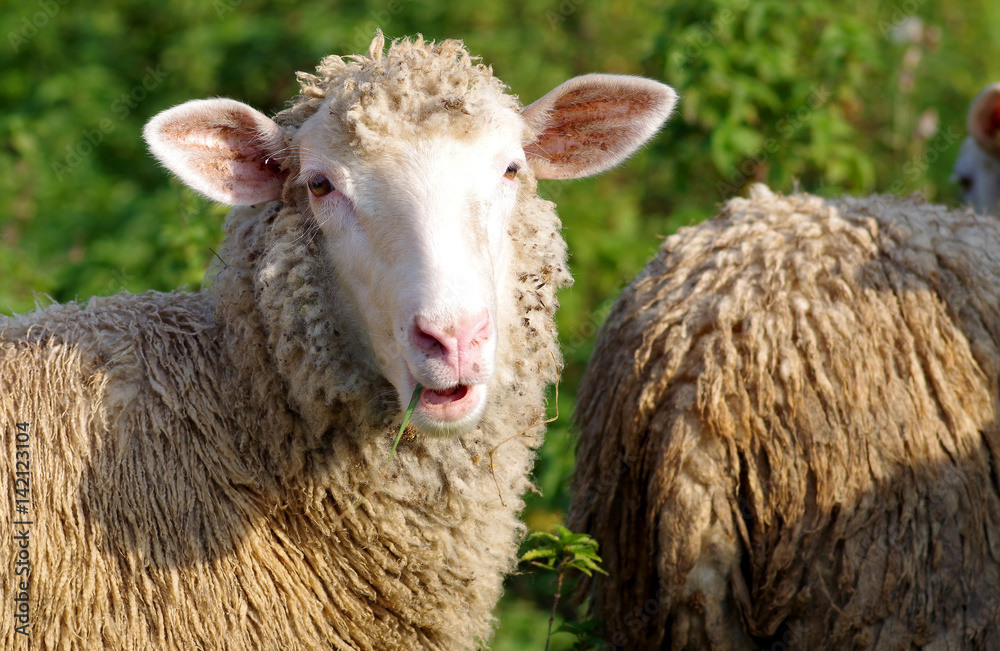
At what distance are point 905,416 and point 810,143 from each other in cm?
273

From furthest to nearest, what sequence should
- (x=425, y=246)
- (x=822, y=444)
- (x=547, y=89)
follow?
(x=547, y=89) → (x=822, y=444) → (x=425, y=246)

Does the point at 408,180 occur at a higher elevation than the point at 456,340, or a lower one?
higher

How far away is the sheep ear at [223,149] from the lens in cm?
238

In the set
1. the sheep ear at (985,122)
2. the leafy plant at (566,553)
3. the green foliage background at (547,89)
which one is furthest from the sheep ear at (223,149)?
the sheep ear at (985,122)

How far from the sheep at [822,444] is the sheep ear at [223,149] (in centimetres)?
134

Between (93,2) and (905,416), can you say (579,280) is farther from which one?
(93,2)

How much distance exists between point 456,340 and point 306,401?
20.6 inches

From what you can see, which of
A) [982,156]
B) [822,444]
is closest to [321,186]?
[822,444]

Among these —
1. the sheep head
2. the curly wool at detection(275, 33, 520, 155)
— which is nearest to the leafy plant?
the sheep head

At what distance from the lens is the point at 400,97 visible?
2277 millimetres

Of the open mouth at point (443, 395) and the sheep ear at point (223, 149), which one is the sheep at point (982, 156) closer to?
the open mouth at point (443, 395)

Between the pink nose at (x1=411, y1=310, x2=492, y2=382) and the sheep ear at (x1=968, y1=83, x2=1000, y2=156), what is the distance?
12.7 feet

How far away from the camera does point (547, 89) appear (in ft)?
24.4

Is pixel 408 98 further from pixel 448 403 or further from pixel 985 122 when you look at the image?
pixel 985 122
